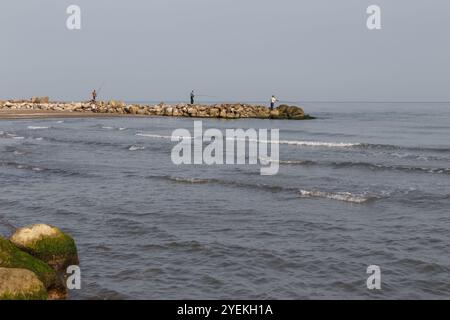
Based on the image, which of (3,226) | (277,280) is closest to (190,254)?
(277,280)

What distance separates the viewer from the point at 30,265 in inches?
290

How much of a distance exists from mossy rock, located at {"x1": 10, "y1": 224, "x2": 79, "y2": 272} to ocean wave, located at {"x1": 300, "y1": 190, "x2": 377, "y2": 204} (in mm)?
8559

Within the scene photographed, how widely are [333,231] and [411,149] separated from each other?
65.8 feet

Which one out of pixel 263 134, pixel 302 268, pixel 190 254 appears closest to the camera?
pixel 302 268

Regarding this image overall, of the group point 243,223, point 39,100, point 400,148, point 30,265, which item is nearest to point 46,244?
point 30,265

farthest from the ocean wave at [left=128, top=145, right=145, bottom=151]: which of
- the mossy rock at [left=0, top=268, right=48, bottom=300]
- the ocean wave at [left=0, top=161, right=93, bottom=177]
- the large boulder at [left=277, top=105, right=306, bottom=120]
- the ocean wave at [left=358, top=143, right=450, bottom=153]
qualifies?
the large boulder at [left=277, top=105, right=306, bottom=120]

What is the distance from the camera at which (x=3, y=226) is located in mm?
11461

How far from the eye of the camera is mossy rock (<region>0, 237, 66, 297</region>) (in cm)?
724

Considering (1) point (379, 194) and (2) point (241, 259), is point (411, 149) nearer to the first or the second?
(1) point (379, 194)

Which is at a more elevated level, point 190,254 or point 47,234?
point 47,234

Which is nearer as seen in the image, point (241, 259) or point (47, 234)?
point (47, 234)

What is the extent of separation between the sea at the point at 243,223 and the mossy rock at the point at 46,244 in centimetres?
52

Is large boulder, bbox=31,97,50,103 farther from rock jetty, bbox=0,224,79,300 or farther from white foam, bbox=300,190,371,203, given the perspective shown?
rock jetty, bbox=0,224,79,300

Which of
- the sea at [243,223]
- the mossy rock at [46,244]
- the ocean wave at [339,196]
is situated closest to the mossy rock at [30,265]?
the sea at [243,223]
